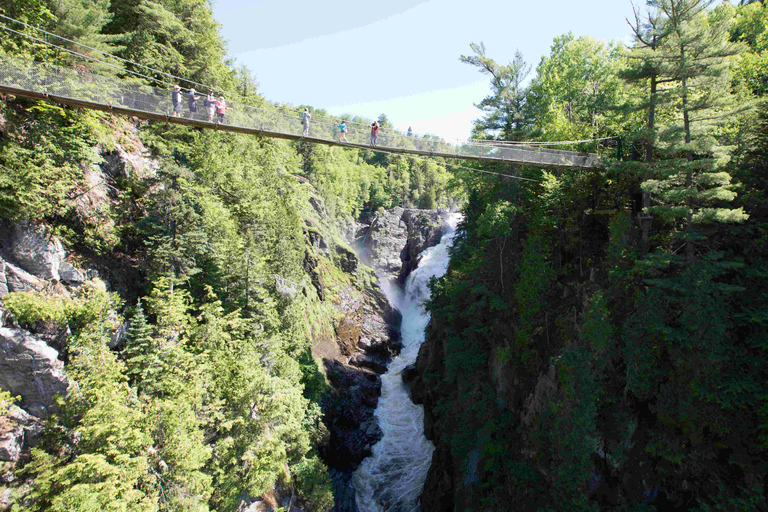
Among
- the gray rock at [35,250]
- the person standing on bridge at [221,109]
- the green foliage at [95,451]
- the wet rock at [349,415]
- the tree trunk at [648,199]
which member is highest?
the person standing on bridge at [221,109]

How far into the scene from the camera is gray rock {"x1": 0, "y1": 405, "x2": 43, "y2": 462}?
9.24 m

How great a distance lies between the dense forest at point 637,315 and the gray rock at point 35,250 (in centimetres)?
1562

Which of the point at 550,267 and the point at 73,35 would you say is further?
the point at 550,267

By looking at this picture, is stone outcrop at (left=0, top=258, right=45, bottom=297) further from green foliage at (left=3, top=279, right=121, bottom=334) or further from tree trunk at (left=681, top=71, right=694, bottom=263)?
tree trunk at (left=681, top=71, right=694, bottom=263)

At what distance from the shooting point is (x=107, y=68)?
15.6 metres

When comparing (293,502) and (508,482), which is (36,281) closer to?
(293,502)

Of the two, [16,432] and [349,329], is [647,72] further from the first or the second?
[349,329]

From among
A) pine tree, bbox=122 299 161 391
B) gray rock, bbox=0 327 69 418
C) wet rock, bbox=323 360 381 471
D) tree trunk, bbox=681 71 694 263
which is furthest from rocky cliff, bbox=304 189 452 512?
tree trunk, bbox=681 71 694 263

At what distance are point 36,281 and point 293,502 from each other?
39.9 ft

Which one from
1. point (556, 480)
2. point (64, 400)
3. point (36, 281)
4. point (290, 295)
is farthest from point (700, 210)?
point (36, 281)

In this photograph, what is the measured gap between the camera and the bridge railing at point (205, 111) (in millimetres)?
11352

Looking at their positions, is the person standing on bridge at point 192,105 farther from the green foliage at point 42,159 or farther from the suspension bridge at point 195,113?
the green foliage at point 42,159

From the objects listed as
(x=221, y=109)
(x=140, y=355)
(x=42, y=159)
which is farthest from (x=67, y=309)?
(x=221, y=109)

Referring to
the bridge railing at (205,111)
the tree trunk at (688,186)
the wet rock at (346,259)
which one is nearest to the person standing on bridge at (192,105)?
the bridge railing at (205,111)
